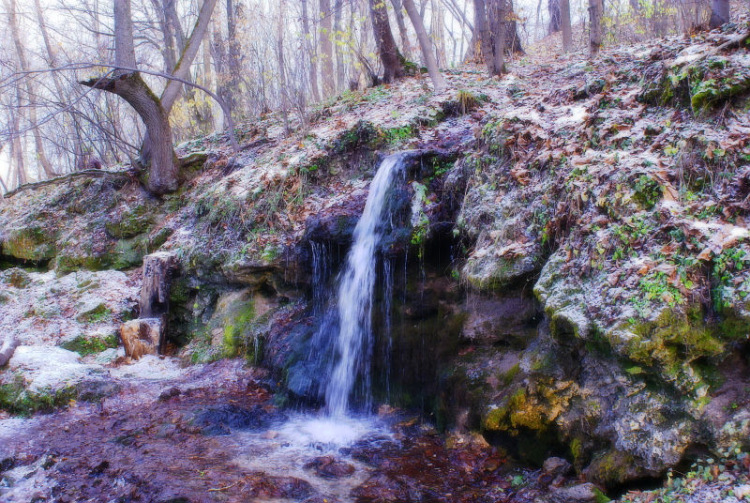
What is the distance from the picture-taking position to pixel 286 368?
21.2 ft

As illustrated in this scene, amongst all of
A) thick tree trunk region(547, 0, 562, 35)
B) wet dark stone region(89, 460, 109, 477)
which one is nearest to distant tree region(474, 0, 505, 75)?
wet dark stone region(89, 460, 109, 477)

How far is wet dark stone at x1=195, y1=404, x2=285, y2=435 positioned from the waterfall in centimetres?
78

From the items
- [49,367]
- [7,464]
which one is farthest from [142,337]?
[7,464]

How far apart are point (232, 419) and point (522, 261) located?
12.5 ft

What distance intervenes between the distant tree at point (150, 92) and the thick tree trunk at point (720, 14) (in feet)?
32.1

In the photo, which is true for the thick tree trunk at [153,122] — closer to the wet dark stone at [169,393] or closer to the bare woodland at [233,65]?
the bare woodland at [233,65]

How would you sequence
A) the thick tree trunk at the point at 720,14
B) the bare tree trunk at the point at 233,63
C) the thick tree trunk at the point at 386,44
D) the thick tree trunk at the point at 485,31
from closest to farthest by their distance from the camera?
the thick tree trunk at the point at 720,14, the thick tree trunk at the point at 485,31, the thick tree trunk at the point at 386,44, the bare tree trunk at the point at 233,63

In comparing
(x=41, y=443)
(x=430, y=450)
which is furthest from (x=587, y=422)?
(x=41, y=443)

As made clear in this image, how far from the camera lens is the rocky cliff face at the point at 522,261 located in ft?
10.9

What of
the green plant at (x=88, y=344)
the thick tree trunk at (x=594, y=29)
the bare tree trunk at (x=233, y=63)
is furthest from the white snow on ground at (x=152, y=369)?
the thick tree trunk at (x=594, y=29)

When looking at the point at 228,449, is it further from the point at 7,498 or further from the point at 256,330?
the point at 256,330

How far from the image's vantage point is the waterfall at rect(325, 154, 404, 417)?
6020 millimetres

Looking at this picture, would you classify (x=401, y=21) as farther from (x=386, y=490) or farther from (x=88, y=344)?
(x=386, y=490)

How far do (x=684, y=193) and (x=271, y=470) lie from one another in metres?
4.38
